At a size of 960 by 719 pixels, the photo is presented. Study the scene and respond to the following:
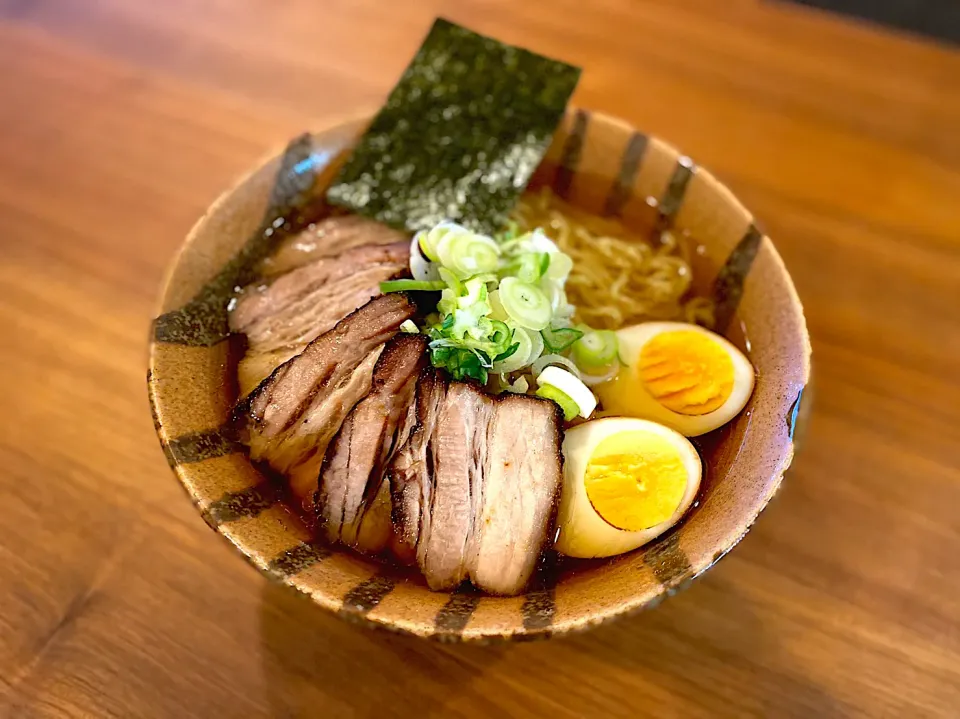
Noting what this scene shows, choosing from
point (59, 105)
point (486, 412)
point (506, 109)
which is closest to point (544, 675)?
point (486, 412)

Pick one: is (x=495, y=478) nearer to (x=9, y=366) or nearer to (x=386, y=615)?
(x=386, y=615)

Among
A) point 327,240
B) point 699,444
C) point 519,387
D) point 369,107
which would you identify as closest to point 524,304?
point 519,387

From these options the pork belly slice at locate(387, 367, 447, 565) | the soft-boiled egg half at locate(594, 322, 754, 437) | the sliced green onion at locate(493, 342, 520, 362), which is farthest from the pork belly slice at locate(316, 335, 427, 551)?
the soft-boiled egg half at locate(594, 322, 754, 437)

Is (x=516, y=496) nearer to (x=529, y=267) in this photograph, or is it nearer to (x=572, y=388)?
(x=572, y=388)

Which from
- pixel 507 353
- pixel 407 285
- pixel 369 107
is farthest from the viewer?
pixel 369 107

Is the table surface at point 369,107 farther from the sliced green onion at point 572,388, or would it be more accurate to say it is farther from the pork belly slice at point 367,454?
the sliced green onion at point 572,388

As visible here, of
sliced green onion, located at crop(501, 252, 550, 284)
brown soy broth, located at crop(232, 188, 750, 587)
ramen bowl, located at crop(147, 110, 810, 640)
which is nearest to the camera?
ramen bowl, located at crop(147, 110, 810, 640)

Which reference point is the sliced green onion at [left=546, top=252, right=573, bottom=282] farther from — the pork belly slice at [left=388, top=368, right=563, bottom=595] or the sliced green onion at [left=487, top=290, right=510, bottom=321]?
the pork belly slice at [left=388, top=368, right=563, bottom=595]
